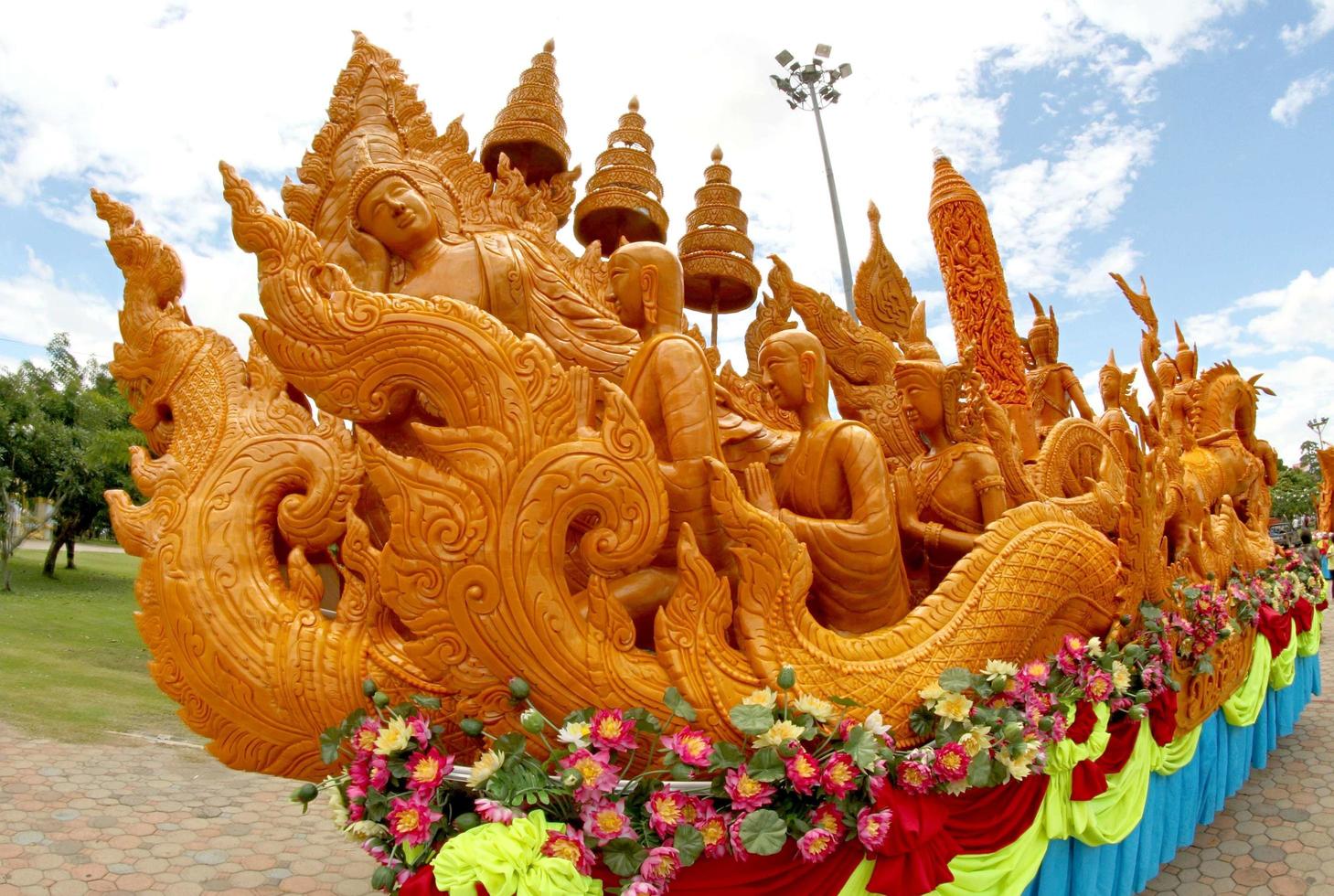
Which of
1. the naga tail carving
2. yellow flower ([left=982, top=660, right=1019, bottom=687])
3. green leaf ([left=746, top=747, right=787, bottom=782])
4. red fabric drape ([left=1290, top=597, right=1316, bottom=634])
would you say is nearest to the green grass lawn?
the naga tail carving

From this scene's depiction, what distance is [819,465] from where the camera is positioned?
2.71 m

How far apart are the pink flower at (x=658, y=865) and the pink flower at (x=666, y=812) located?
43 millimetres

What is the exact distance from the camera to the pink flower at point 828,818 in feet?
6.28

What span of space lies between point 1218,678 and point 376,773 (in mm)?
4132

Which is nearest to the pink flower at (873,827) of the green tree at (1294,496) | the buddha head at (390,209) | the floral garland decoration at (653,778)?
the floral garland decoration at (653,778)

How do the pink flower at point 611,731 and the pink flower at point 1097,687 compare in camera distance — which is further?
the pink flower at point 1097,687

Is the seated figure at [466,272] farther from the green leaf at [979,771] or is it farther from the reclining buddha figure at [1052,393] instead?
the reclining buddha figure at [1052,393]

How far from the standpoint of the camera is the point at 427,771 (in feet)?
5.99

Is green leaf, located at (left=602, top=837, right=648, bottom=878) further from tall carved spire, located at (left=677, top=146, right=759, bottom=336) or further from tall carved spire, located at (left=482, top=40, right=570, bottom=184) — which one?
tall carved spire, located at (left=677, top=146, right=759, bottom=336)

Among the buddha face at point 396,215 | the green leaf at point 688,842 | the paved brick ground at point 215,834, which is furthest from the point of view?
the paved brick ground at point 215,834

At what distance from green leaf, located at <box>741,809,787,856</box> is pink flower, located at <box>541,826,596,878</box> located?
358 millimetres

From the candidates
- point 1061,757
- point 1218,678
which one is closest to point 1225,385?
point 1218,678

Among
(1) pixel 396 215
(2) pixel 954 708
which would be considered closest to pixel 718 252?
(1) pixel 396 215

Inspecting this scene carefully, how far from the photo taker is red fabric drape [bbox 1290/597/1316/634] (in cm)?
595
